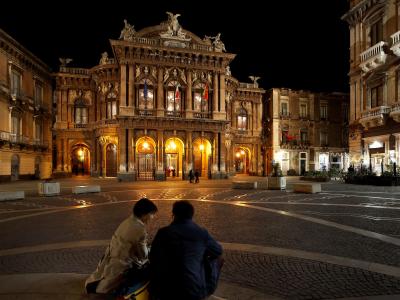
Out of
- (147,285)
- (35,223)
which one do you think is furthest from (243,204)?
(147,285)

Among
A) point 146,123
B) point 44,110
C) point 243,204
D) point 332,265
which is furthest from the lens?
point 44,110

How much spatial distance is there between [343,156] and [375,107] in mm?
21346

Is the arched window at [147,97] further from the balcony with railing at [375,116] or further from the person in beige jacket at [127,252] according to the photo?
the person in beige jacket at [127,252]

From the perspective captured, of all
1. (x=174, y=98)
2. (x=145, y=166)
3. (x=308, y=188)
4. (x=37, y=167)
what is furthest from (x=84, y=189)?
(x=37, y=167)

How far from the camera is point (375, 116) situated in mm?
27656

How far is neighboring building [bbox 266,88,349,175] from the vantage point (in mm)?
45688

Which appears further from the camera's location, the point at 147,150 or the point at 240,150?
the point at 240,150

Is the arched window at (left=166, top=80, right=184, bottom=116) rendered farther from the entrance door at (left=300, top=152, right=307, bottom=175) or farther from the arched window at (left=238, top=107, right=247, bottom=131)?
the entrance door at (left=300, top=152, right=307, bottom=175)

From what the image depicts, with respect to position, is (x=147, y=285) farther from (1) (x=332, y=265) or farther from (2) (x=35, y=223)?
(2) (x=35, y=223)

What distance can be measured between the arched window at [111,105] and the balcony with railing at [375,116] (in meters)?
26.3

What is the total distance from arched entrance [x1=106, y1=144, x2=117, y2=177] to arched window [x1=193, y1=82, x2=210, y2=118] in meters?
11.0

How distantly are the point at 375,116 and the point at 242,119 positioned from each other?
19311 mm

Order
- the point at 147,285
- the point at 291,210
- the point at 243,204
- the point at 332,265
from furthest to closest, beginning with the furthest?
the point at 243,204 < the point at 291,210 < the point at 332,265 < the point at 147,285

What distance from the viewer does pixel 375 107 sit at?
93.7 feet
